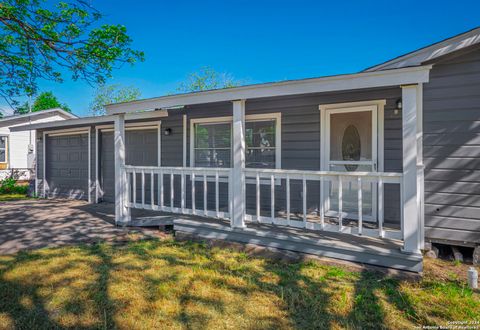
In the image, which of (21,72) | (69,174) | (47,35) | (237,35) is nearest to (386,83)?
(47,35)

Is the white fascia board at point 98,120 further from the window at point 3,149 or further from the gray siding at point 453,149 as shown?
the window at point 3,149

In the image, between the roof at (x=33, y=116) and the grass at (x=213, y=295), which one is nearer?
the grass at (x=213, y=295)

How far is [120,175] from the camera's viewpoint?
537cm

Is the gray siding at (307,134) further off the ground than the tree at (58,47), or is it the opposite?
the tree at (58,47)

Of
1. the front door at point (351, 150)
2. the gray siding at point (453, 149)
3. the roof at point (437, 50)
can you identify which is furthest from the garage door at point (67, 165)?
the gray siding at point (453, 149)

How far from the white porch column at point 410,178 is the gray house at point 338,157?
1cm

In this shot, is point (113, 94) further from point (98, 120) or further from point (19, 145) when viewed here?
point (98, 120)

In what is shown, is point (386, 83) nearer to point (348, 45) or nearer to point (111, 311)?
point (111, 311)

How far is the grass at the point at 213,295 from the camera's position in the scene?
244 cm

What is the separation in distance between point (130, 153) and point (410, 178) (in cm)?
684

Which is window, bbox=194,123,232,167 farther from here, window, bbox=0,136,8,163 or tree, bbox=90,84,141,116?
tree, bbox=90,84,141,116

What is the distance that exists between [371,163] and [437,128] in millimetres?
1115

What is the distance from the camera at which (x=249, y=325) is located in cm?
237

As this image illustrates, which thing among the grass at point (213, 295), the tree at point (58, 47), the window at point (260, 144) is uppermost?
the tree at point (58, 47)
